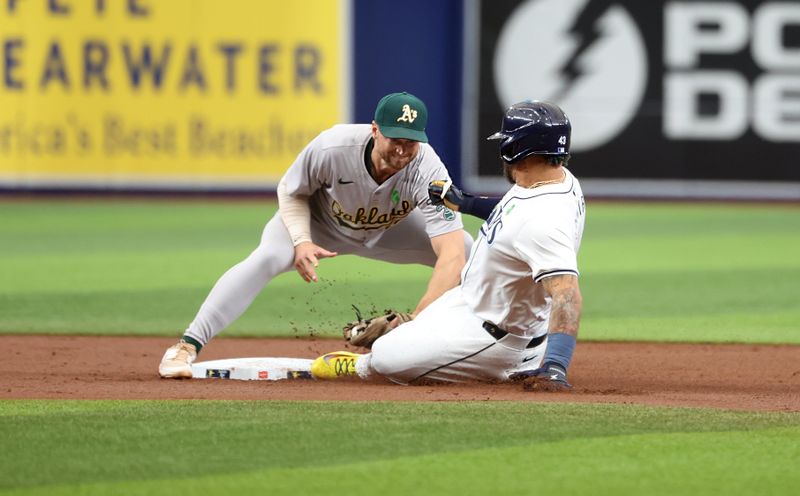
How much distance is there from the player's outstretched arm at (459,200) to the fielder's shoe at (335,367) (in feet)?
2.72

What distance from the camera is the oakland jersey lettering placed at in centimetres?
Result: 698

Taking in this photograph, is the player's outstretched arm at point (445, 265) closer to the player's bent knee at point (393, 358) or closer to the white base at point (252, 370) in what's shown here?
the player's bent knee at point (393, 358)

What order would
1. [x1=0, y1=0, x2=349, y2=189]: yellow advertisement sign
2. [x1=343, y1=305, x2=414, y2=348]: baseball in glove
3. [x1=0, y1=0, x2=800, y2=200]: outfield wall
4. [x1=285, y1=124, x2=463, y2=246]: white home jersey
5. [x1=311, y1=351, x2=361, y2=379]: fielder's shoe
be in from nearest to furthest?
[x1=311, y1=351, x2=361, y2=379]: fielder's shoe, [x1=343, y1=305, x2=414, y2=348]: baseball in glove, [x1=285, y1=124, x2=463, y2=246]: white home jersey, [x1=0, y1=0, x2=349, y2=189]: yellow advertisement sign, [x1=0, y1=0, x2=800, y2=200]: outfield wall

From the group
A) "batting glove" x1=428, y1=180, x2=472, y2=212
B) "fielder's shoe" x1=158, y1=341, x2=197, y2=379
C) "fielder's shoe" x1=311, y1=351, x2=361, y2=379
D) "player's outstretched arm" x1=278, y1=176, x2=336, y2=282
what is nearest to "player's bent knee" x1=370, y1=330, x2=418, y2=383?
"fielder's shoe" x1=311, y1=351, x2=361, y2=379

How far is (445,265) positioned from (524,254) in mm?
1031

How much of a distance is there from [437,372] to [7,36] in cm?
1436

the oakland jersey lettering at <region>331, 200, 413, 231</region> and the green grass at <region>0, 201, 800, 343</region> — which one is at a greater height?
the oakland jersey lettering at <region>331, 200, 413, 231</region>

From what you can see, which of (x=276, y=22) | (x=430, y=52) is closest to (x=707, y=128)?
(x=430, y=52)

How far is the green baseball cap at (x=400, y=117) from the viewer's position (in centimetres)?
639

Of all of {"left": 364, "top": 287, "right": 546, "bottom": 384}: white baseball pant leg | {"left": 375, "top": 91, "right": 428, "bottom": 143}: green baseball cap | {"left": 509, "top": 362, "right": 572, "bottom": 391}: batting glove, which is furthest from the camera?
{"left": 375, "top": 91, "right": 428, "bottom": 143}: green baseball cap

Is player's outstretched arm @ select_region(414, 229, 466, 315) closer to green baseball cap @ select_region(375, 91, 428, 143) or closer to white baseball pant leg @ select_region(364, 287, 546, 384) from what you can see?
white baseball pant leg @ select_region(364, 287, 546, 384)

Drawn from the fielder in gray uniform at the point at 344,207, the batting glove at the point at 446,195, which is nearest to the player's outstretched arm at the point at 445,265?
the fielder in gray uniform at the point at 344,207

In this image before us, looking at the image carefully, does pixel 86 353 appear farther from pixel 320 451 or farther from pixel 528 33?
pixel 528 33

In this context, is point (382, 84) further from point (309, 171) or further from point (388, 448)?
point (388, 448)
